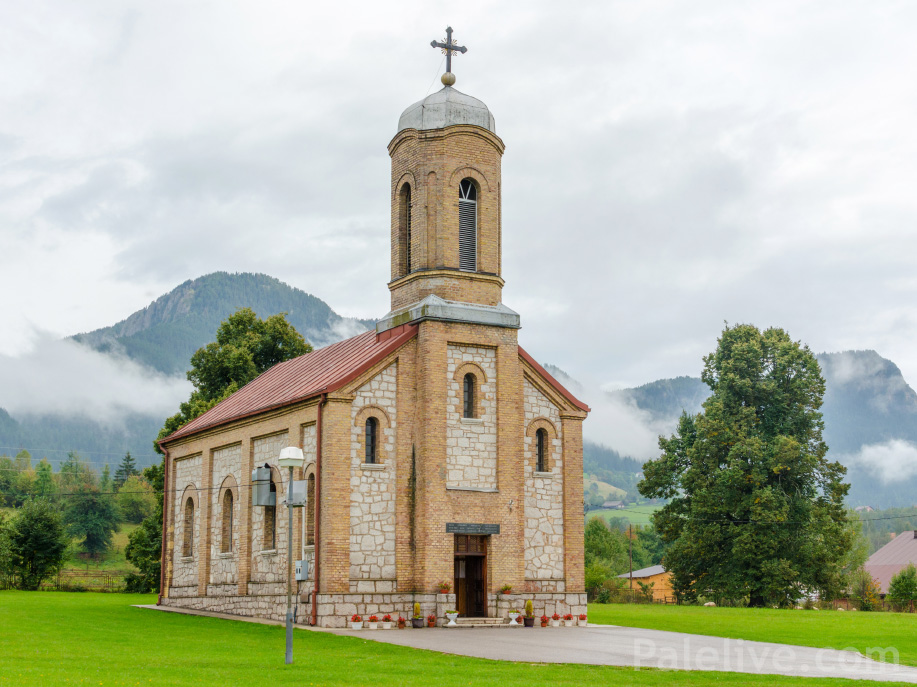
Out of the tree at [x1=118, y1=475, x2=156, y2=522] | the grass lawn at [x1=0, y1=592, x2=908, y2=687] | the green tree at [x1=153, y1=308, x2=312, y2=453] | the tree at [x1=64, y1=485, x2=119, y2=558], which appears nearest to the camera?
the grass lawn at [x1=0, y1=592, x2=908, y2=687]

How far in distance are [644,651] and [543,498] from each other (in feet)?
33.8

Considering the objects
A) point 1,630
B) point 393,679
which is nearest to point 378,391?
point 1,630

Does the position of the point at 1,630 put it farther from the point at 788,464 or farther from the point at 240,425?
the point at 788,464

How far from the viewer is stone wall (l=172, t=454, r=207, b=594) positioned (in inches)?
1534

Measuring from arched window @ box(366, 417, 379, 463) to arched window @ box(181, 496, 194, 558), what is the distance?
12687 mm

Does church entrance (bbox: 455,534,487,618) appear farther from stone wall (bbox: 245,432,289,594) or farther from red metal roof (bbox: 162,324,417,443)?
red metal roof (bbox: 162,324,417,443)

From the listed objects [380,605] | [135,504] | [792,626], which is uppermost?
[135,504]

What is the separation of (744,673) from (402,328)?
16601 millimetres

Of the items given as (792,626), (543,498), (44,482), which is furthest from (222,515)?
(44,482)

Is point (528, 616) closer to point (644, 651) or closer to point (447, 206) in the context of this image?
point (644, 651)

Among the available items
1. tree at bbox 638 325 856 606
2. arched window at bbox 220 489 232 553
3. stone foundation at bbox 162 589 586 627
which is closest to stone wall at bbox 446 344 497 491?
stone foundation at bbox 162 589 586 627

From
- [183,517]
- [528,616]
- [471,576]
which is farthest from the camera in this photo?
[183,517]

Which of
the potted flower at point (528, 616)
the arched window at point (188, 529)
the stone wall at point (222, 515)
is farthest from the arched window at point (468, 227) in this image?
the arched window at point (188, 529)

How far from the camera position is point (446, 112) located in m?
32.9
